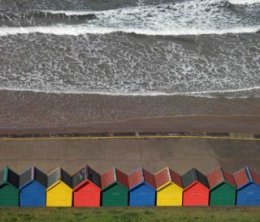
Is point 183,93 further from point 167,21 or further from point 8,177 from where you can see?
point 8,177

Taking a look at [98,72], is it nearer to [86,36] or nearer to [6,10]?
[86,36]

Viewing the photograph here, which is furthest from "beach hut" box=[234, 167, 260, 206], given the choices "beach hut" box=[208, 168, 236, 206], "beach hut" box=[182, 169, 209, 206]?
"beach hut" box=[182, 169, 209, 206]

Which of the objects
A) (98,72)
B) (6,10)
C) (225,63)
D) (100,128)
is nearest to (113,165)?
(100,128)

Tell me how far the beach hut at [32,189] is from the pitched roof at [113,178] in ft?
5.11

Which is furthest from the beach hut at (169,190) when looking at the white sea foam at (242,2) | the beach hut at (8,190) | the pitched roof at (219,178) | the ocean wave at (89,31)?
the white sea foam at (242,2)

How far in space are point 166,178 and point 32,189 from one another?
11.6 ft

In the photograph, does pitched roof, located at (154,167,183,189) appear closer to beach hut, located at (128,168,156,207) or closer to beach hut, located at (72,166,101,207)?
beach hut, located at (128,168,156,207)

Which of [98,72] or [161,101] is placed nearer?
[161,101]

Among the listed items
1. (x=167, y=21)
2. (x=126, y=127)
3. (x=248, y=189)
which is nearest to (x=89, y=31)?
(x=167, y=21)

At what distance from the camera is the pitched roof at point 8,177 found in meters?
18.9

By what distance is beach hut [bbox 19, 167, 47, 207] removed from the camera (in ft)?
62.3

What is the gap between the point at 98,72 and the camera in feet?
93.0

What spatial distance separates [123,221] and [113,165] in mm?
3004

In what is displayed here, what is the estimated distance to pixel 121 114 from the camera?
82.2 feet
